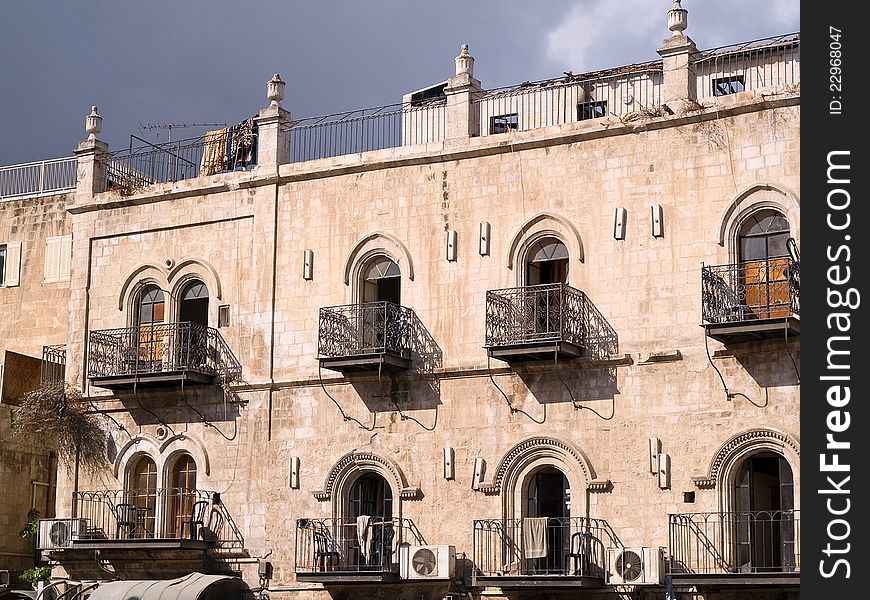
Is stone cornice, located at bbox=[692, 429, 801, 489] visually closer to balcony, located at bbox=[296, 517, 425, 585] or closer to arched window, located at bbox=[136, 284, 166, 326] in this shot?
balcony, located at bbox=[296, 517, 425, 585]

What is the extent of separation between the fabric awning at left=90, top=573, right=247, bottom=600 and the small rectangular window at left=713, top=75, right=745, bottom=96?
13860 millimetres

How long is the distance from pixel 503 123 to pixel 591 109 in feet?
7.63

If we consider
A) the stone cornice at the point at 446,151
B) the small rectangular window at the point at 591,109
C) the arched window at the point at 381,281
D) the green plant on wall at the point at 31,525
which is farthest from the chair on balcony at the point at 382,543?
the small rectangular window at the point at 591,109

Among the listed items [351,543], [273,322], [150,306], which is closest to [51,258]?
[150,306]

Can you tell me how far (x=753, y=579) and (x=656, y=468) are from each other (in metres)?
2.77

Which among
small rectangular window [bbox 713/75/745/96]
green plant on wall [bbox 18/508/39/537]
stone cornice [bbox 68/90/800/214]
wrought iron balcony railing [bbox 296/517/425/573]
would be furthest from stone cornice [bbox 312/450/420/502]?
small rectangular window [bbox 713/75/745/96]

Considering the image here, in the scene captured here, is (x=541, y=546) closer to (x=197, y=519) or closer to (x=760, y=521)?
(x=760, y=521)

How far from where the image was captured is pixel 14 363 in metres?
34.5

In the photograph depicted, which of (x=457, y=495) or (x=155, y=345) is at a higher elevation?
(x=155, y=345)

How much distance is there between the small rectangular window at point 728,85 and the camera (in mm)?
32125
